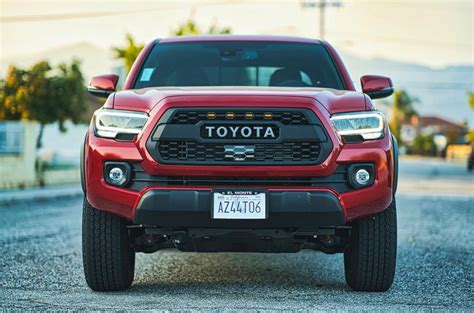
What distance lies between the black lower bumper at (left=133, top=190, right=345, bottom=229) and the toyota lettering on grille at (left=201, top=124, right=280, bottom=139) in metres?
0.38

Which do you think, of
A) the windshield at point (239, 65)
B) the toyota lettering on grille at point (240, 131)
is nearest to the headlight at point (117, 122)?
the toyota lettering on grille at point (240, 131)

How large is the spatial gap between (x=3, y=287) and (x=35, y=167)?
2033 cm

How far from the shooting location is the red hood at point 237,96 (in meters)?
6.65

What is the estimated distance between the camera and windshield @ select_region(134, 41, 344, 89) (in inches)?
315

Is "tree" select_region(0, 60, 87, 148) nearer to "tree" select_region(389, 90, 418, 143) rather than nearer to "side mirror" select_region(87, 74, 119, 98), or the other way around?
"side mirror" select_region(87, 74, 119, 98)

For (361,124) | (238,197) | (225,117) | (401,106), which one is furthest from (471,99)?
(401,106)

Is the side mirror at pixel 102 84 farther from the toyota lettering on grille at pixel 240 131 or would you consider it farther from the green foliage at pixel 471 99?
the green foliage at pixel 471 99

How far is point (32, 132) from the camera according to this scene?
2691 cm

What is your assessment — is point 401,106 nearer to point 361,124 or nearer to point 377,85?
point 377,85

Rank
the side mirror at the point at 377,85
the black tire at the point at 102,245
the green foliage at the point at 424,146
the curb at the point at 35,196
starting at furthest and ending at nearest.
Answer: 1. the green foliage at the point at 424,146
2. the curb at the point at 35,196
3. the side mirror at the point at 377,85
4. the black tire at the point at 102,245

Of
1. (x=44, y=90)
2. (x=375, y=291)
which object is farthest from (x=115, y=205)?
(x=44, y=90)

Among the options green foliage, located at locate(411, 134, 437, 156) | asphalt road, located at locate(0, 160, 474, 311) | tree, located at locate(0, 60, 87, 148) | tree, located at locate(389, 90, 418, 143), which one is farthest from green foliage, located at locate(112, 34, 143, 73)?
tree, located at locate(389, 90, 418, 143)

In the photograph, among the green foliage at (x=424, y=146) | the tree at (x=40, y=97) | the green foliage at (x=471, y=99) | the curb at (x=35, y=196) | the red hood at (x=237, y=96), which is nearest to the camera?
the red hood at (x=237, y=96)

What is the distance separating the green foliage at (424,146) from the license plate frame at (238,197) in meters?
131
